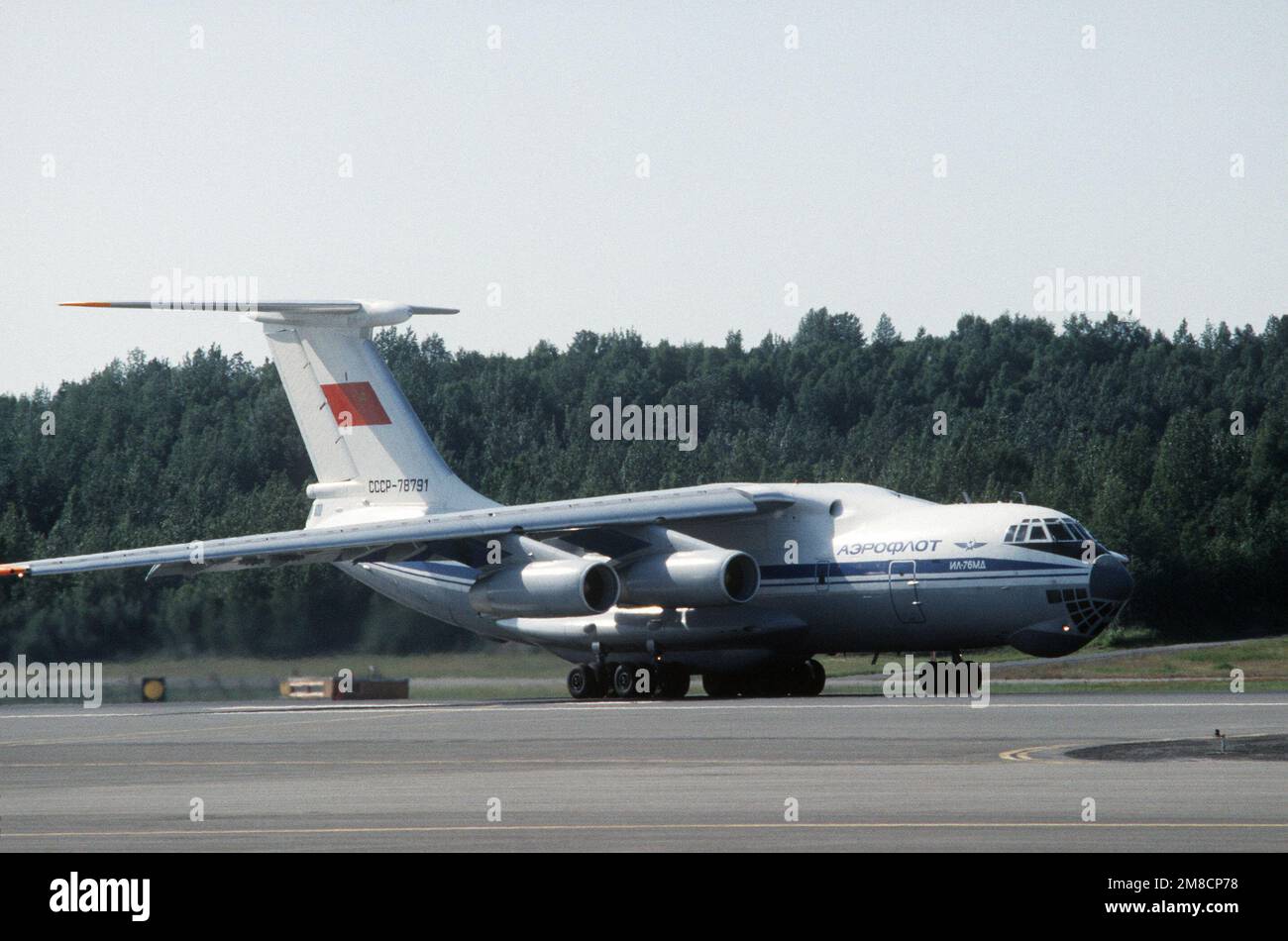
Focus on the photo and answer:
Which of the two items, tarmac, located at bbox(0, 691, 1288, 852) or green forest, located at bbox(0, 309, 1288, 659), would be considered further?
green forest, located at bbox(0, 309, 1288, 659)

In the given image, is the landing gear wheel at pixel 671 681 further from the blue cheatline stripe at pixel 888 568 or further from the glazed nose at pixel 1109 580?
the glazed nose at pixel 1109 580

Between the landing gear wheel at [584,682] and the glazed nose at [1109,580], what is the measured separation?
9.99 meters

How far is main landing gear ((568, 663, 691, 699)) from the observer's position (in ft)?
120

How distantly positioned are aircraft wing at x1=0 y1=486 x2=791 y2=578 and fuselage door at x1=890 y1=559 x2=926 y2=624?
3.04 meters

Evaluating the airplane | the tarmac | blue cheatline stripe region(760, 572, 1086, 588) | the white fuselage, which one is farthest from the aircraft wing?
the tarmac

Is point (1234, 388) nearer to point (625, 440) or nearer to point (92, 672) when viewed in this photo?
point (625, 440)

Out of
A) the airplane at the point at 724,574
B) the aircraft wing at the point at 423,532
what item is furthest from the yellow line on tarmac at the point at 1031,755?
the aircraft wing at the point at 423,532

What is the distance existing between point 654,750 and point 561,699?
16378 mm

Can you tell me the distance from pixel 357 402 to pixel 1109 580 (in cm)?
1713

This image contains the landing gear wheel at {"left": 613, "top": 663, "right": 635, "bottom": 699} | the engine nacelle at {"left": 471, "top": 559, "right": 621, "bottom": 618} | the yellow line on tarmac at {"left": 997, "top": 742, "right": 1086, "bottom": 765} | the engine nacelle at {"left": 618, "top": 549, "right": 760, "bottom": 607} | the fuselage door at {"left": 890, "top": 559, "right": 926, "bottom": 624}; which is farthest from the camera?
the landing gear wheel at {"left": 613, "top": 663, "right": 635, "bottom": 699}

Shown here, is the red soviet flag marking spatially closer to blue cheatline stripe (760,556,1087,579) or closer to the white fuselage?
the white fuselage

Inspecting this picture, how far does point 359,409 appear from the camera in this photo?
4116 centimetres

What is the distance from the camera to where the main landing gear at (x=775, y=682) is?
1451 inches
